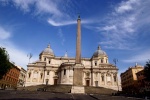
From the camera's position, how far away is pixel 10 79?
60.6 meters

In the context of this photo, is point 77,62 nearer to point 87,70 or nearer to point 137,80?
point 87,70

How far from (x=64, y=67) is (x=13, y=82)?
2279 cm

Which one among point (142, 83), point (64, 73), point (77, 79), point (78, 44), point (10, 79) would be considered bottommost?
point (142, 83)

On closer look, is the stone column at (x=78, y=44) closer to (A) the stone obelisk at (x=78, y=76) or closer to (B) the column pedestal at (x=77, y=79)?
(A) the stone obelisk at (x=78, y=76)

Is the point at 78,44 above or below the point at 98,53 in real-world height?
below

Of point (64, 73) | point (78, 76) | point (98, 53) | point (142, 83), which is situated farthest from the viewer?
point (98, 53)

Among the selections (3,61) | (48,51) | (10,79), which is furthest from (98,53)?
(3,61)

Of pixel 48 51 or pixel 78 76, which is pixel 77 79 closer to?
pixel 78 76

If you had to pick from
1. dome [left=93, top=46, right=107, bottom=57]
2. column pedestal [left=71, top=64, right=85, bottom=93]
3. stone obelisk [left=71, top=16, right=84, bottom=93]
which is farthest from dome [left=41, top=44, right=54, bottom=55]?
column pedestal [left=71, top=64, right=85, bottom=93]

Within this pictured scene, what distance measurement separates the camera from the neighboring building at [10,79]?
177ft

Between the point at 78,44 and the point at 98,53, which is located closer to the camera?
the point at 78,44

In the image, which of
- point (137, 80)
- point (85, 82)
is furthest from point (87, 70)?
point (137, 80)

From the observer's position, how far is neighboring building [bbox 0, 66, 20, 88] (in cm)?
5408

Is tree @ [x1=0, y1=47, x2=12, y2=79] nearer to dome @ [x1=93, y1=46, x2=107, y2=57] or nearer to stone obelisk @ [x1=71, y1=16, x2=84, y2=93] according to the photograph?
stone obelisk @ [x1=71, y1=16, x2=84, y2=93]
